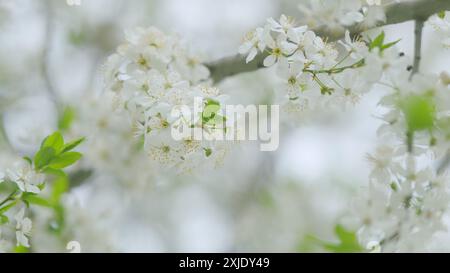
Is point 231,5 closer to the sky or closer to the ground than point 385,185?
closer to the sky

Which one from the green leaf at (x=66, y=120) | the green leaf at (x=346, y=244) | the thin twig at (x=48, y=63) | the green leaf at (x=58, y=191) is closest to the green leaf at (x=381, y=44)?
the green leaf at (x=346, y=244)

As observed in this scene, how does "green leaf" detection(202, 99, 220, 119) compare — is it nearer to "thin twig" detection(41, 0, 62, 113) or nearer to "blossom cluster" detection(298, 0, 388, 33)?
"blossom cluster" detection(298, 0, 388, 33)

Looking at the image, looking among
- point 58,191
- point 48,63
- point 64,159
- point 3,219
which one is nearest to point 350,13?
point 64,159

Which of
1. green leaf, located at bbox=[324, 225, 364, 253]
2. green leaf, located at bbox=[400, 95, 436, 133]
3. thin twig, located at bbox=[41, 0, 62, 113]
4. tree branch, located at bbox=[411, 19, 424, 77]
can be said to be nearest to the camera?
green leaf, located at bbox=[400, 95, 436, 133]

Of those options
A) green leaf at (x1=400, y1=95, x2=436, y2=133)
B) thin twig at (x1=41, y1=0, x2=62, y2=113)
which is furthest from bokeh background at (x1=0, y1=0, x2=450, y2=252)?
green leaf at (x1=400, y1=95, x2=436, y2=133)

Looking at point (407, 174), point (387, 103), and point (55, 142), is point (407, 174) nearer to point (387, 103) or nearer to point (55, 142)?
point (387, 103)

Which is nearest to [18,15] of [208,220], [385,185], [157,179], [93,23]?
[93,23]
